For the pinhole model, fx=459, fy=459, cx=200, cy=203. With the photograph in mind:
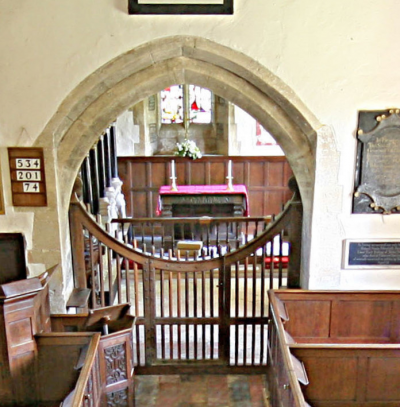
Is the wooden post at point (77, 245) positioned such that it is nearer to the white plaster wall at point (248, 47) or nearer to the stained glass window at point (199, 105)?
the white plaster wall at point (248, 47)

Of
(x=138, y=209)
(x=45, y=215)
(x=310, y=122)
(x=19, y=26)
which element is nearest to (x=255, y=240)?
(x=310, y=122)

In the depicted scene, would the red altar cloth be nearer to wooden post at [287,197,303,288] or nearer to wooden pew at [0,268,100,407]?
wooden post at [287,197,303,288]

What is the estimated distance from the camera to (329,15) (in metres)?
2.89

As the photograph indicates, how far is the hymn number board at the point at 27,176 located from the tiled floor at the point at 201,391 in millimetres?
1649

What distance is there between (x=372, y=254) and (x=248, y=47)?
1668 mm

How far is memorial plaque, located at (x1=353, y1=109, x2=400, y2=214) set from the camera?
3045mm

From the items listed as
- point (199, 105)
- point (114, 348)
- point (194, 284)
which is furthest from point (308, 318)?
point (199, 105)

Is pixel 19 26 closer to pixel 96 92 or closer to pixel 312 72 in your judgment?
pixel 96 92

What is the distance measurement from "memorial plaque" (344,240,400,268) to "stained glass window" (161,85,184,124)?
5659mm

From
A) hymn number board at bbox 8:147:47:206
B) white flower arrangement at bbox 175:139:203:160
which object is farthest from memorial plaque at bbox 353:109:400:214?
white flower arrangement at bbox 175:139:203:160

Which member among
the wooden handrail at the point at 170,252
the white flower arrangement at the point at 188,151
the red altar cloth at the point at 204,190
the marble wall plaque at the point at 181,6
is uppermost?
the marble wall plaque at the point at 181,6

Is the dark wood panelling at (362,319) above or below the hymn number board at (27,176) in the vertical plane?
below

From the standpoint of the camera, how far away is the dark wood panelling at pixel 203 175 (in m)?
7.59

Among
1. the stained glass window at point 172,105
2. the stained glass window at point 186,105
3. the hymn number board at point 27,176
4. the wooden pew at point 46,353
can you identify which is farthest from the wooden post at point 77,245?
the stained glass window at point 172,105
